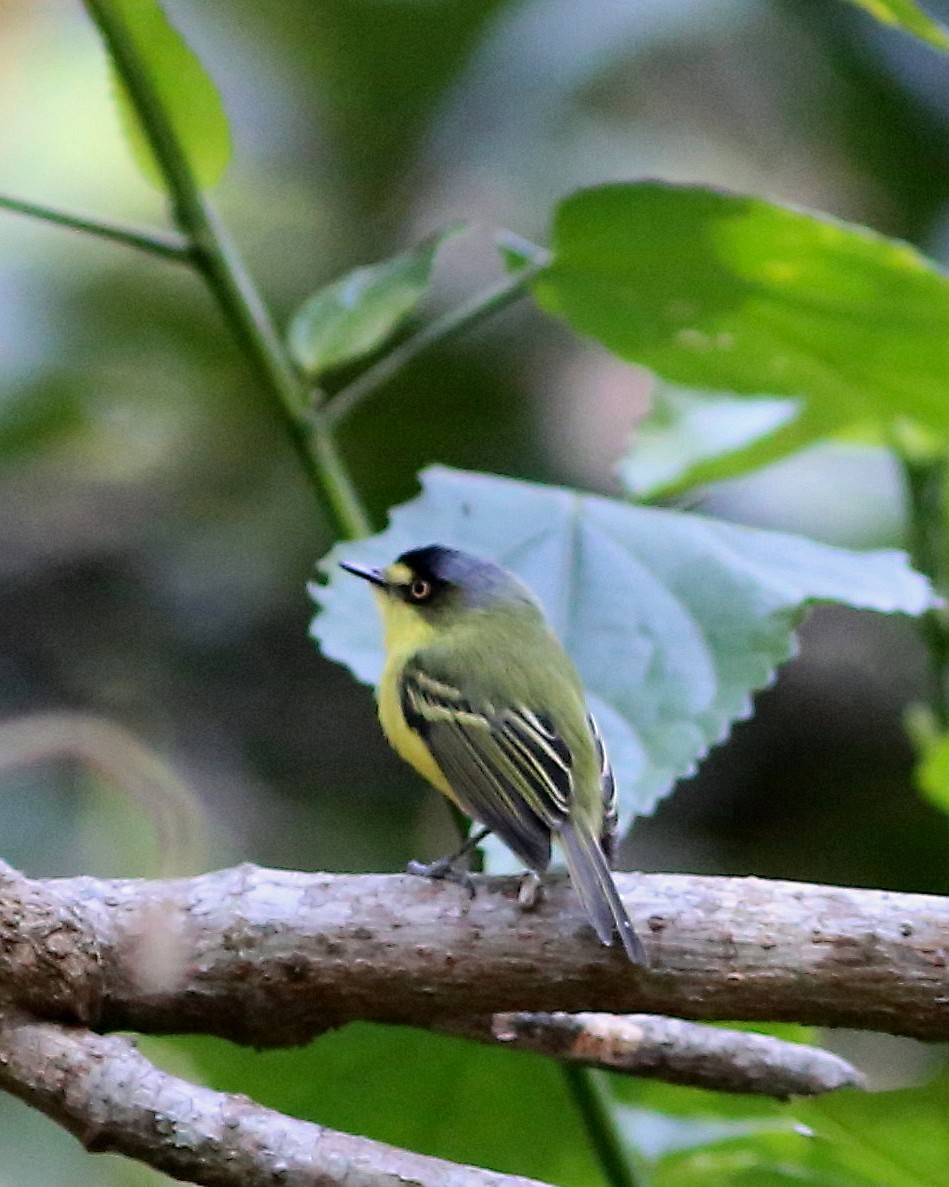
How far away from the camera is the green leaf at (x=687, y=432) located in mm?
2305

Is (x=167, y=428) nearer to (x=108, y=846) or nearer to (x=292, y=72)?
(x=292, y=72)

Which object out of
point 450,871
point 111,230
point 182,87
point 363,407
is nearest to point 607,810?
point 450,871

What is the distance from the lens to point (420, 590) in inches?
91.7

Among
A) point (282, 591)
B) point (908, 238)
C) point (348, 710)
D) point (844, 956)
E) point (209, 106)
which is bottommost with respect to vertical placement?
point (348, 710)

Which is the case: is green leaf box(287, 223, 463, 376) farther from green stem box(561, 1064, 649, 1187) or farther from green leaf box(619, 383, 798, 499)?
green stem box(561, 1064, 649, 1187)

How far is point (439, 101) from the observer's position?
4.82 metres

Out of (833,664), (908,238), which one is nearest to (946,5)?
(908,238)

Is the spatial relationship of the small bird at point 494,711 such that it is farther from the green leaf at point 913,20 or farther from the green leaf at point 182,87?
the green leaf at point 913,20

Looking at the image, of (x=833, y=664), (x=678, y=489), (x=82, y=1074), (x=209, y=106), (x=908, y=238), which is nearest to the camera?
(x=82, y=1074)

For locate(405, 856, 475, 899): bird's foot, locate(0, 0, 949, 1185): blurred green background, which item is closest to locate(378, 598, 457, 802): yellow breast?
locate(405, 856, 475, 899): bird's foot

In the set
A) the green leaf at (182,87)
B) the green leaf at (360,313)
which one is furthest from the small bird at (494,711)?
the green leaf at (182,87)

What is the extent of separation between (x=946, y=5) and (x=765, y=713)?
1.94 metres

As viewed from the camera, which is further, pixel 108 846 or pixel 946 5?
pixel 946 5

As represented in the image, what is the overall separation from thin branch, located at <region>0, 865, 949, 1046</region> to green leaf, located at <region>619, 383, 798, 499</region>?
0.85 m
